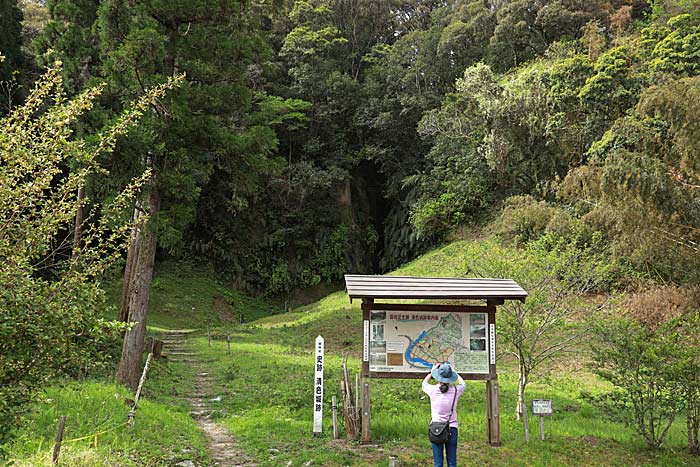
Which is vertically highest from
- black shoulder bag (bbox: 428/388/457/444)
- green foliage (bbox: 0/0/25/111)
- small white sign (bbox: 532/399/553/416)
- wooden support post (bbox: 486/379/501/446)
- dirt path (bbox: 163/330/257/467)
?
green foliage (bbox: 0/0/25/111)

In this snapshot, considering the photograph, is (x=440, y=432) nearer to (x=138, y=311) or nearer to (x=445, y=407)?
(x=445, y=407)

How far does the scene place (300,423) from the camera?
9.05 m

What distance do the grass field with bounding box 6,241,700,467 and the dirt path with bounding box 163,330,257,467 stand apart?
0.16 m

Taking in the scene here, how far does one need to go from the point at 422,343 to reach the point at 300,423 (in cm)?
254

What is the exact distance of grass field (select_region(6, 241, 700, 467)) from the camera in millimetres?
7012

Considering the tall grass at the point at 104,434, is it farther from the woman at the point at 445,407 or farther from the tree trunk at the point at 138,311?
the woman at the point at 445,407

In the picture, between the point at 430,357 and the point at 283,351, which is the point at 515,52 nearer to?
the point at 283,351

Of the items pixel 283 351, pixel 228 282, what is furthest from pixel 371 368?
pixel 228 282

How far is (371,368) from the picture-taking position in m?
8.02

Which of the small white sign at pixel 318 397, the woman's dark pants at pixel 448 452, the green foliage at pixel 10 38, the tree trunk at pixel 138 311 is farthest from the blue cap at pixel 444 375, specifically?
the green foliage at pixel 10 38

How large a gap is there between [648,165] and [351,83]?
2223cm

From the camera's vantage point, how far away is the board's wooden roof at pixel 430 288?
782 centimetres

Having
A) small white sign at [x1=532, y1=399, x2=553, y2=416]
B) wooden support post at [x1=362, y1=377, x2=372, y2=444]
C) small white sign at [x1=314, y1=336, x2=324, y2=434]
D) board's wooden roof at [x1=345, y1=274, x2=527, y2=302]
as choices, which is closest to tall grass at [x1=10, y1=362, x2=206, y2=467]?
small white sign at [x1=314, y1=336, x2=324, y2=434]

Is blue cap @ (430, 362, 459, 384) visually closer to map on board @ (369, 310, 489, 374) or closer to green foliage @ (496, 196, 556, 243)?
map on board @ (369, 310, 489, 374)
